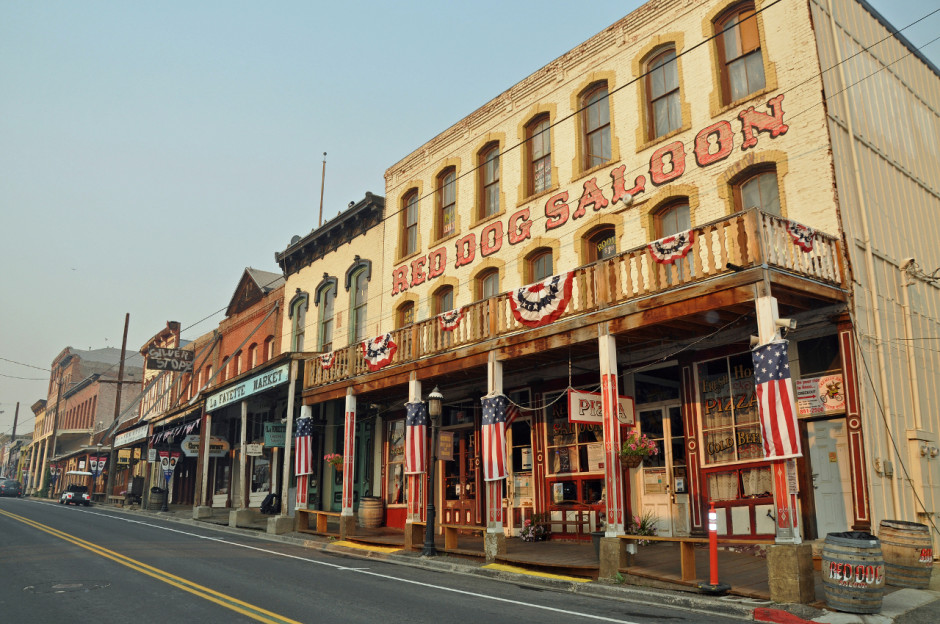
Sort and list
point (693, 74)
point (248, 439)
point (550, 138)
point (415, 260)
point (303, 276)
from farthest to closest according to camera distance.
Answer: point (248, 439) → point (303, 276) → point (415, 260) → point (550, 138) → point (693, 74)

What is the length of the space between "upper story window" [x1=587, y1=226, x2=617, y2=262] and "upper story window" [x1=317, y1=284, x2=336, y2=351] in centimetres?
1208

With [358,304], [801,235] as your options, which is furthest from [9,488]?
[801,235]

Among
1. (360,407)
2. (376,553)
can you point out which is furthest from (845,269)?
(360,407)

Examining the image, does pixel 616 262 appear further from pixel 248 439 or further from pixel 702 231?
pixel 248 439

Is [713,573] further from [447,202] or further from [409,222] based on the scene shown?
[409,222]

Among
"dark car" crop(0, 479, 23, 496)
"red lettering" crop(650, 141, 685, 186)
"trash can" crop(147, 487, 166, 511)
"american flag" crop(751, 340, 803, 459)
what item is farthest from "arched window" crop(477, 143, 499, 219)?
"dark car" crop(0, 479, 23, 496)

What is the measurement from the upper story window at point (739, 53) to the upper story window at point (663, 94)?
106 cm

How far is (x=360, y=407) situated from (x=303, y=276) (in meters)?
6.69

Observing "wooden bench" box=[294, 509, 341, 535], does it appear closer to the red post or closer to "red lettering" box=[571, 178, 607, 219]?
"red lettering" box=[571, 178, 607, 219]

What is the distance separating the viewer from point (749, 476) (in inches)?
517

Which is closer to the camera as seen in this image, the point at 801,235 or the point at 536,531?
the point at 801,235

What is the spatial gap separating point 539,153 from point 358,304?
8885 millimetres

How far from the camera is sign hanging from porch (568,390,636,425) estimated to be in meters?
13.1

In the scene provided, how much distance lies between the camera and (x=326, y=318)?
2642 centimetres
